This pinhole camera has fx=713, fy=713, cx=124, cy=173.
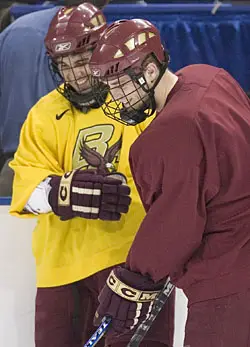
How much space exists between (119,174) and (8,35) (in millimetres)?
841

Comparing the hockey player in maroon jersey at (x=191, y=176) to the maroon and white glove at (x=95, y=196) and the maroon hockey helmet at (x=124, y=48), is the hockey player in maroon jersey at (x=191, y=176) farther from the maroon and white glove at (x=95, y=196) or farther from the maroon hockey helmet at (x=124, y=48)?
the maroon and white glove at (x=95, y=196)

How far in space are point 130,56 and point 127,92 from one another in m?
0.06

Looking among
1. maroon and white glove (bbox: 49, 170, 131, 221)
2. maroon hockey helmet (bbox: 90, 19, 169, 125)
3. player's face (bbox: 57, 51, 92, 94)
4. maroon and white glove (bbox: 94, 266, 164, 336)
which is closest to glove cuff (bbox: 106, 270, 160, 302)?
maroon and white glove (bbox: 94, 266, 164, 336)

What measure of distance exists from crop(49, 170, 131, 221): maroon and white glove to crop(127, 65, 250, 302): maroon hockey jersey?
21cm

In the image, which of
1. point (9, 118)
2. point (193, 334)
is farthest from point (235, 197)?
point (9, 118)

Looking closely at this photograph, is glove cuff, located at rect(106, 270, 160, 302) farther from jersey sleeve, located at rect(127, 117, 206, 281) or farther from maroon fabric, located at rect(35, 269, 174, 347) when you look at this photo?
maroon fabric, located at rect(35, 269, 174, 347)

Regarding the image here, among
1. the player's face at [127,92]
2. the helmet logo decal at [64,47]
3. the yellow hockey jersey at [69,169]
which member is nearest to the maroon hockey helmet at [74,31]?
the helmet logo decal at [64,47]

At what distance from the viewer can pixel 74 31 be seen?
1371 mm

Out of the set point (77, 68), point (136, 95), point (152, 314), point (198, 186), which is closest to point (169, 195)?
point (198, 186)

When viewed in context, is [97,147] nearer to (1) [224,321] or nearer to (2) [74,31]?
(2) [74,31]

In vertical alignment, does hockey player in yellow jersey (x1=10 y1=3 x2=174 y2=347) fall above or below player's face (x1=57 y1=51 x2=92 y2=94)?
below

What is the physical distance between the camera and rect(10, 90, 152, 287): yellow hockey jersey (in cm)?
143

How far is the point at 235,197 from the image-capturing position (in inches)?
42.6

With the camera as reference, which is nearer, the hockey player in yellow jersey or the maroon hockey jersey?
the maroon hockey jersey
